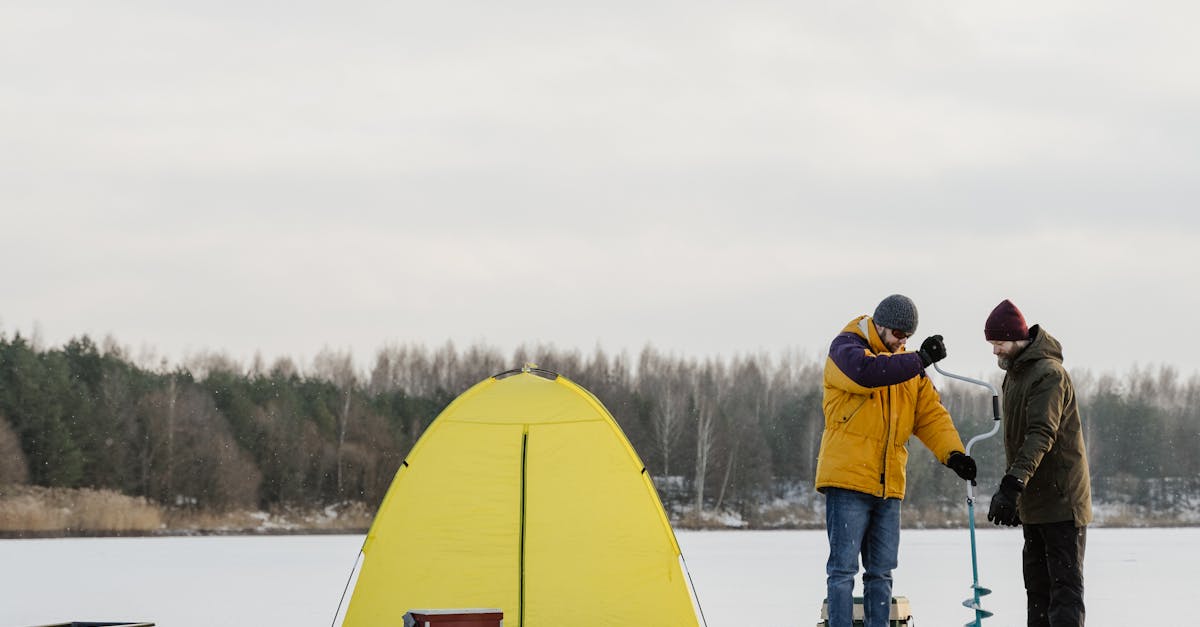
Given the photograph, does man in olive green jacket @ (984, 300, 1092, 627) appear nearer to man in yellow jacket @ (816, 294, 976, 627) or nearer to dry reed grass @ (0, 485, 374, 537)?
man in yellow jacket @ (816, 294, 976, 627)

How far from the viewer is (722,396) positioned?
54812 mm

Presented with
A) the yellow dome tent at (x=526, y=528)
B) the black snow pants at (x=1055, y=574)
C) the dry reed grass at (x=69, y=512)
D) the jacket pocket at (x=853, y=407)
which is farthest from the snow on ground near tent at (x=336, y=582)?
the dry reed grass at (x=69, y=512)

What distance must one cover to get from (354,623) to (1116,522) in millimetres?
41806

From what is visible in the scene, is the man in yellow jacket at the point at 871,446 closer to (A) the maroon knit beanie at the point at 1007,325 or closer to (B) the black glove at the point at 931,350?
(B) the black glove at the point at 931,350

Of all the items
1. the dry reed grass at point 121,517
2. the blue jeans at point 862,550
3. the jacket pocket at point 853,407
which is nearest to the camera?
the blue jeans at point 862,550

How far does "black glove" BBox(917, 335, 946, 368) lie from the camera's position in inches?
203

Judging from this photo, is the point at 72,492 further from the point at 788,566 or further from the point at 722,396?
the point at 722,396

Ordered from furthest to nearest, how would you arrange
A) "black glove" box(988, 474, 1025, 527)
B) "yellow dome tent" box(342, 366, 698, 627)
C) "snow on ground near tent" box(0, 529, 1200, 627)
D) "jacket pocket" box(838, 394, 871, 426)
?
"snow on ground near tent" box(0, 529, 1200, 627) < "yellow dome tent" box(342, 366, 698, 627) < "jacket pocket" box(838, 394, 871, 426) < "black glove" box(988, 474, 1025, 527)

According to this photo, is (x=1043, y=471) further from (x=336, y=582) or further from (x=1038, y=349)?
(x=336, y=582)

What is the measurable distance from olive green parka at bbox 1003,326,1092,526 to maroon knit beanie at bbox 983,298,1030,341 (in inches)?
3.0

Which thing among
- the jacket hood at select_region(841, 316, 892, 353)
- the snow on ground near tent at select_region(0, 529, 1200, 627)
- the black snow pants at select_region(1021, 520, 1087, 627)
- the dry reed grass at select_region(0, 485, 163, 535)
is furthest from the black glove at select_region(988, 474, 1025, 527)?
the dry reed grass at select_region(0, 485, 163, 535)

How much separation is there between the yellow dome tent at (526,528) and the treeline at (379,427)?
28.9 meters

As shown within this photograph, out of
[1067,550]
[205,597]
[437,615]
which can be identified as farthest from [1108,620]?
[205,597]

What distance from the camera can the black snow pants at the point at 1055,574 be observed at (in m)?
5.20
